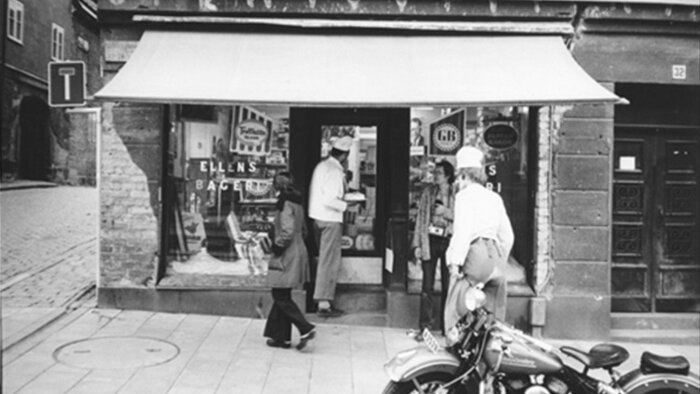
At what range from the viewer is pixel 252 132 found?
8.80m

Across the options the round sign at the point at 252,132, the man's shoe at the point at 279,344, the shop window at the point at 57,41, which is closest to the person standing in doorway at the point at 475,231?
the man's shoe at the point at 279,344

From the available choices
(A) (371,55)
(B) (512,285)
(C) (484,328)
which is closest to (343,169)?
(A) (371,55)

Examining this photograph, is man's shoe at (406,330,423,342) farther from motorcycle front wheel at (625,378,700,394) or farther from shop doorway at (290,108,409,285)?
shop doorway at (290,108,409,285)

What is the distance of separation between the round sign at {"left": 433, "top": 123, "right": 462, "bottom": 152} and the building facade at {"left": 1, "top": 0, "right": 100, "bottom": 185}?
12848mm

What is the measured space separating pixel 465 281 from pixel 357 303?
3401 millimetres

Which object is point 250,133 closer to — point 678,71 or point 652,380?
point 678,71

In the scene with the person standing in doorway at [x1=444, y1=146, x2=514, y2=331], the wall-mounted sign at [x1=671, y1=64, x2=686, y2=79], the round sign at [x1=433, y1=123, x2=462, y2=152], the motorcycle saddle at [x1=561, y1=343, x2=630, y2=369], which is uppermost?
the wall-mounted sign at [x1=671, y1=64, x2=686, y2=79]

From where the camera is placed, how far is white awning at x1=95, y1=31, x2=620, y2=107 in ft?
22.7

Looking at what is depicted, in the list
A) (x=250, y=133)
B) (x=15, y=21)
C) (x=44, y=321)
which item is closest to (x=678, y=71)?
(x=250, y=133)

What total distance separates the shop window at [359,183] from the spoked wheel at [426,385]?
457 centimetres

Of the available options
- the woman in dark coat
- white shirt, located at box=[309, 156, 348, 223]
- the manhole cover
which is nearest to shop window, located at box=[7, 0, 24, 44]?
white shirt, located at box=[309, 156, 348, 223]

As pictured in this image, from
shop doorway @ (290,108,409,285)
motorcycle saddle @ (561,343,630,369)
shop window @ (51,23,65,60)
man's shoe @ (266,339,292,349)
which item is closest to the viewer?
motorcycle saddle @ (561,343,630,369)

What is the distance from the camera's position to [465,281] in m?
5.52

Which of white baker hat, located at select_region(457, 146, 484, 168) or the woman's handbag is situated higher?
white baker hat, located at select_region(457, 146, 484, 168)
